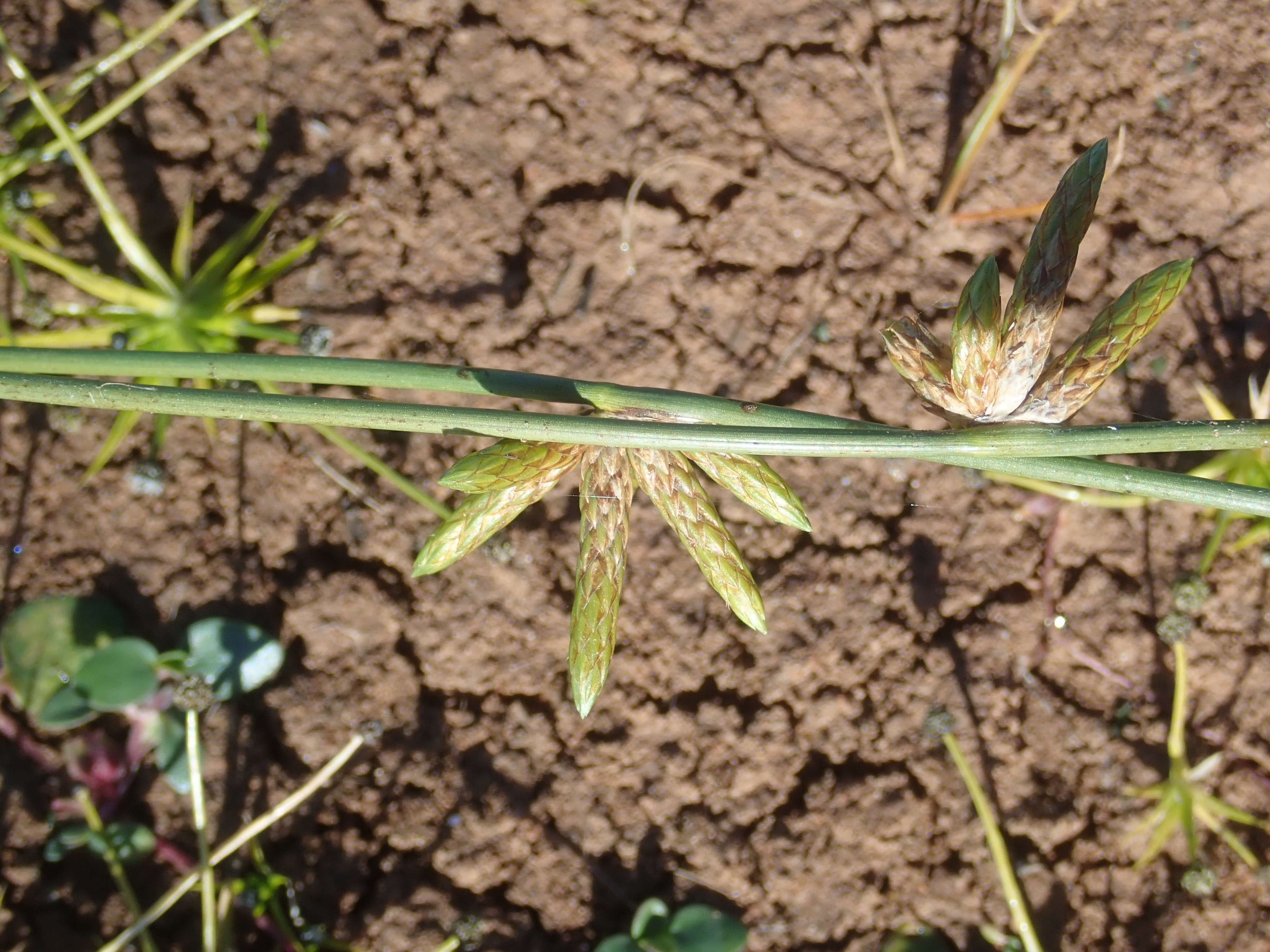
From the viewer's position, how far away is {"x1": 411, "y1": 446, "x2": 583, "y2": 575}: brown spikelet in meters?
1.61

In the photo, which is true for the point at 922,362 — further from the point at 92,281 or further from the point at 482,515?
the point at 92,281

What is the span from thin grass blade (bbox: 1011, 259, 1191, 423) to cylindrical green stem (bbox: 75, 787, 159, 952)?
272cm

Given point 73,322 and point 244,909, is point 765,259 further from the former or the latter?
point 244,909

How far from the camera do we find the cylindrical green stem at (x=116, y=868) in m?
2.62

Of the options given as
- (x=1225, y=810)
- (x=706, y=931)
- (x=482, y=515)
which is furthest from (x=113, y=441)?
(x=1225, y=810)

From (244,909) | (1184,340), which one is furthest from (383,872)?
(1184,340)

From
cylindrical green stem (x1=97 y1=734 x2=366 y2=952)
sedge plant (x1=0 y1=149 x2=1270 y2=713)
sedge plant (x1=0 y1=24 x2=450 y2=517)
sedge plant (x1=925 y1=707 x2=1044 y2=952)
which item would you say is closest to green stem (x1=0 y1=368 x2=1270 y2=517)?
sedge plant (x1=0 y1=149 x2=1270 y2=713)

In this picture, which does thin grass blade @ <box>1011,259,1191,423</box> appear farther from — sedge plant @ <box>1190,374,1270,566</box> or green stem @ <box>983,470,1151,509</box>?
sedge plant @ <box>1190,374,1270,566</box>

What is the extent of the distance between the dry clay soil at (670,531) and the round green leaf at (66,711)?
0.15 metres

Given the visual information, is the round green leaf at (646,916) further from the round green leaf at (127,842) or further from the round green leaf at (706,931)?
the round green leaf at (127,842)

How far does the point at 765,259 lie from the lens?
278 cm

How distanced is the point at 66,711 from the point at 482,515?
1782 mm

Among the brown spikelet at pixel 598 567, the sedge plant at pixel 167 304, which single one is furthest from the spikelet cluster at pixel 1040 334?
the sedge plant at pixel 167 304

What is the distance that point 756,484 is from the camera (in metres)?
1.63
